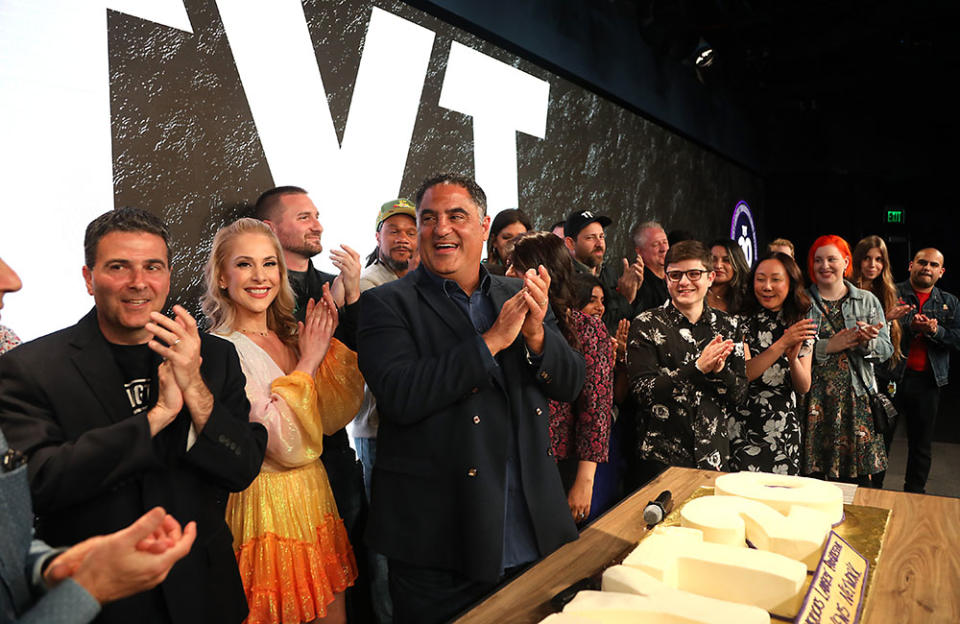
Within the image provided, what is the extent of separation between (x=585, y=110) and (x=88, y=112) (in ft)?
12.8

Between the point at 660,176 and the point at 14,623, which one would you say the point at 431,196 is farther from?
the point at 660,176

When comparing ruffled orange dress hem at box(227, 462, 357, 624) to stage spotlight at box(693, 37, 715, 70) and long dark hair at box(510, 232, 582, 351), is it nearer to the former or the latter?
long dark hair at box(510, 232, 582, 351)

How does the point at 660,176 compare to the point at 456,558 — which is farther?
the point at 660,176

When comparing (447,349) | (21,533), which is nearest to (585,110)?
(447,349)

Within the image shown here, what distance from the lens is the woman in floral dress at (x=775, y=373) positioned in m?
3.01

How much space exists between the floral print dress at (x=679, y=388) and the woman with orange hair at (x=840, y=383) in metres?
1.14

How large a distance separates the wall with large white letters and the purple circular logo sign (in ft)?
18.9

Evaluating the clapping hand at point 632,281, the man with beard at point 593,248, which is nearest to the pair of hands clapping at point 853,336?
the man with beard at point 593,248

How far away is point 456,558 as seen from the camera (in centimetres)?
154

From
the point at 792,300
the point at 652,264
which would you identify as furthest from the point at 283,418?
the point at 652,264

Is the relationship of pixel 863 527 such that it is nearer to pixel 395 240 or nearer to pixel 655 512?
pixel 655 512

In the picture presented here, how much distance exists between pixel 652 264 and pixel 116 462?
158 inches

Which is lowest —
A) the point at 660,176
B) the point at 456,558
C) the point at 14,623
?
the point at 456,558

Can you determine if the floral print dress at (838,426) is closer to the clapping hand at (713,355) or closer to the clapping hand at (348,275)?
the clapping hand at (713,355)
